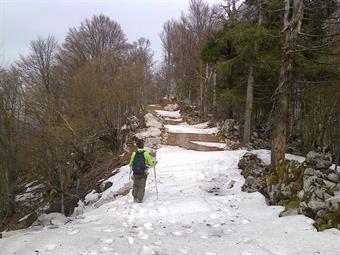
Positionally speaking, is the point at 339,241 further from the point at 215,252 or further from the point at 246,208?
the point at 246,208

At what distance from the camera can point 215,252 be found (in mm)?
6949

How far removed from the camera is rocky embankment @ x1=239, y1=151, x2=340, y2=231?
7.71 metres

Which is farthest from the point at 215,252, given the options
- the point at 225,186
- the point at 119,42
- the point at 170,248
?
the point at 119,42

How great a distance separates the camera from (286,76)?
11.5 metres

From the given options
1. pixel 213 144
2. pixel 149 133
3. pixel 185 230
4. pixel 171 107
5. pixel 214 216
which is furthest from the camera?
pixel 171 107

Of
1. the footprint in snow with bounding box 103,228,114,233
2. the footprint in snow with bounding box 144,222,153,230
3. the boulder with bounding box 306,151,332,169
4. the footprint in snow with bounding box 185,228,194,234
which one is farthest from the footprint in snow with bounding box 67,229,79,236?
the boulder with bounding box 306,151,332,169

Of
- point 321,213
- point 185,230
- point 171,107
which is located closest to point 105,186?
point 185,230

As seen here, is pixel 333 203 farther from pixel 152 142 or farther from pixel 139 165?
pixel 152 142

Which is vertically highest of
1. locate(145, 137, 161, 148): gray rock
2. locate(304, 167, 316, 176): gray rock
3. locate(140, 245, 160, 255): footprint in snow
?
locate(304, 167, 316, 176): gray rock

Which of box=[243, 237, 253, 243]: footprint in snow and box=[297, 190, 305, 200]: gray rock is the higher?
box=[297, 190, 305, 200]: gray rock

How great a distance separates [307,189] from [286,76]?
12.9ft

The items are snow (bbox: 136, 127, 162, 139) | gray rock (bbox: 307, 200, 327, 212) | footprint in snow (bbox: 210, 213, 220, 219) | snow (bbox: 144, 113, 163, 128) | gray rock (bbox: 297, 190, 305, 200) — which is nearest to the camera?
gray rock (bbox: 307, 200, 327, 212)

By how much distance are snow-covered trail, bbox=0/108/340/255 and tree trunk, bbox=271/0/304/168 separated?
1970 mm

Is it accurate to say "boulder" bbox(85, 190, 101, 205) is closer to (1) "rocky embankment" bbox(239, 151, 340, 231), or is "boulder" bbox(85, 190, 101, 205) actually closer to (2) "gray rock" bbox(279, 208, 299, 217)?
(1) "rocky embankment" bbox(239, 151, 340, 231)
